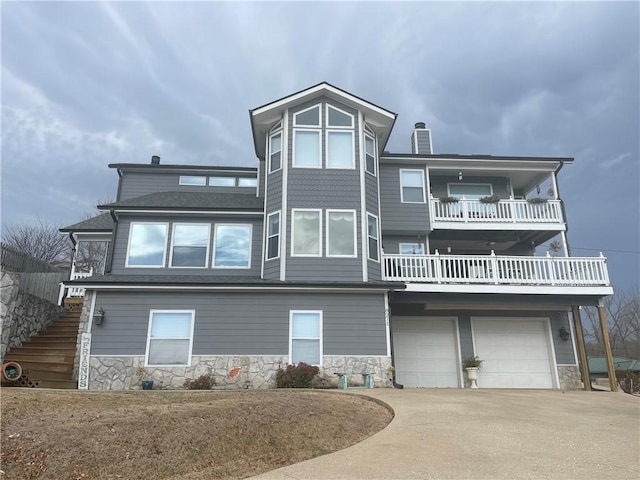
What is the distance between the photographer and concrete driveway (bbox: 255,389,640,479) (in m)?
4.14

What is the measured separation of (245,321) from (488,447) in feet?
25.9

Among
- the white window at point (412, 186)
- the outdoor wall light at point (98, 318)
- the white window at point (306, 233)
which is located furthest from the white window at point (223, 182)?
the outdoor wall light at point (98, 318)

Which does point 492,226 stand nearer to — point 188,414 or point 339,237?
point 339,237

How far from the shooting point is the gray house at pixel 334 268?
11477 mm

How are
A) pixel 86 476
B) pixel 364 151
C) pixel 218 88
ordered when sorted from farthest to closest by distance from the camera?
pixel 218 88
pixel 364 151
pixel 86 476

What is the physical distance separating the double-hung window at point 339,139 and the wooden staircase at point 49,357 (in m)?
9.62

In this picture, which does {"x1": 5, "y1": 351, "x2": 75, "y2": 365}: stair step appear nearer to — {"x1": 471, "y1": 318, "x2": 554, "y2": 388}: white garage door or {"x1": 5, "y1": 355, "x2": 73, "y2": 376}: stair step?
{"x1": 5, "y1": 355, "x2": 73, "y2": 376}: stair step

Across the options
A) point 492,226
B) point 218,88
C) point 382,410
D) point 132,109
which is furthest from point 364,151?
point 132,109

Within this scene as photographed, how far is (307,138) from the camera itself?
45.3ft

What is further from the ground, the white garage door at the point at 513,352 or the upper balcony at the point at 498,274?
the upper balcony at the point at 498,274

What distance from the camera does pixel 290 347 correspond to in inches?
453

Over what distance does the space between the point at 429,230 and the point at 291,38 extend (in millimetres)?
9180

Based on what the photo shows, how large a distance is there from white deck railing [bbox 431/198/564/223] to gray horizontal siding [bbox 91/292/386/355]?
17.0 ft

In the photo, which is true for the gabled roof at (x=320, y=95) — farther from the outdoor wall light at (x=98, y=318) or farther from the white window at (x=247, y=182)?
the outdoor wall light at (x=98, y=318)
